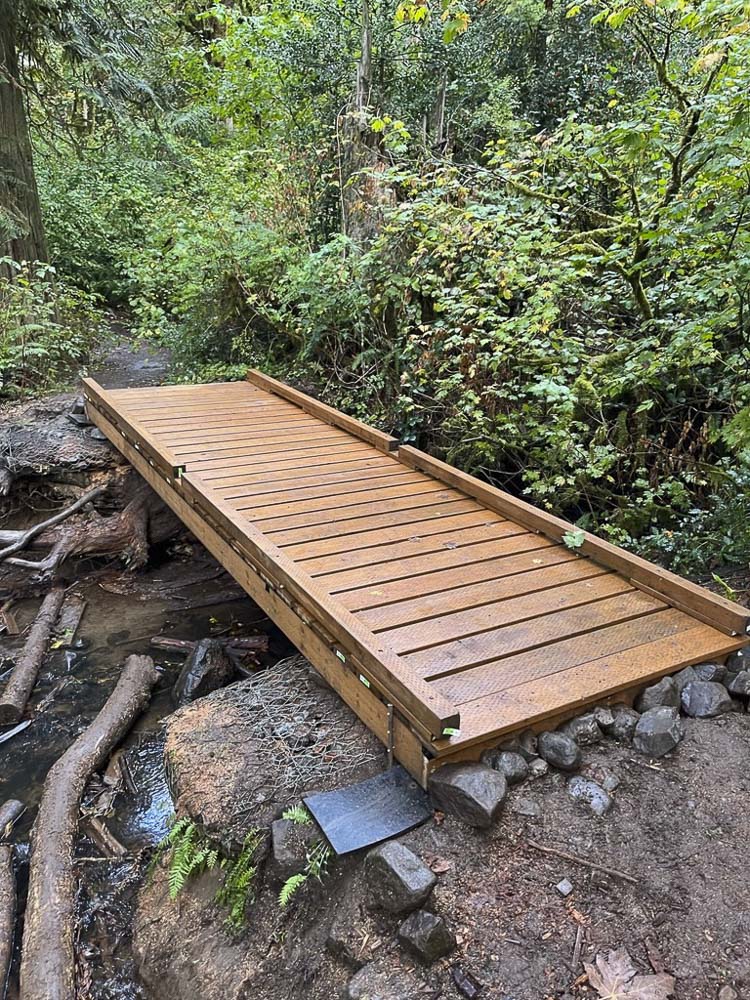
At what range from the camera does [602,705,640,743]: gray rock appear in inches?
92.6

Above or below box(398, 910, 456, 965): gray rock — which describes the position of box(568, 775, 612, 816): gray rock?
above

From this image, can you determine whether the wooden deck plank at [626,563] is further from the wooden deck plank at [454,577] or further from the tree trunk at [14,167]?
the tree trunk at [14,167]

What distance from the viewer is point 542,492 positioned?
417 centimetres

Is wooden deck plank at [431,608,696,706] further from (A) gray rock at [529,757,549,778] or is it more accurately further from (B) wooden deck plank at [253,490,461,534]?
(B) wooden deck plank at [253,490,461,534]

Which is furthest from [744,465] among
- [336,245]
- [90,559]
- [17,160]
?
[17,160]

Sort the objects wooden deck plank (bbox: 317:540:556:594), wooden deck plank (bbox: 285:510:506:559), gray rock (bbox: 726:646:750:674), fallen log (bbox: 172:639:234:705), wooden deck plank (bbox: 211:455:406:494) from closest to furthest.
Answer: gray rock (bbox: 726:646:750:674) → wooden deck plank (bbox: 317:540:556:594) → wooden deck plank (bbox: 285:510:506:559) → fallen log (bbox: 172:639:234:705) → wooden deck plank (bbox: 211:455:406:494)

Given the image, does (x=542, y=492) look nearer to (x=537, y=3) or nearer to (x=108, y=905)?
(x=108, y=905)

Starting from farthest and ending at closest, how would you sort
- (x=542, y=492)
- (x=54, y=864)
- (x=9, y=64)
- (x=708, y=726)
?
1. (x=9, y=64)
2. (x=542, y=492)
3. (x=54, y=864)
4. (x=708, y=726)

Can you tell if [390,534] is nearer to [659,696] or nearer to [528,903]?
[659,696]

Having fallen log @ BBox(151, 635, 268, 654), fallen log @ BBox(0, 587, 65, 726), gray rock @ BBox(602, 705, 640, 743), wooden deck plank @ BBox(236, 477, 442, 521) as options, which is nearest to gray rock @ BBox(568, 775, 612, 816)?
gray rock @ BBox(602, 705, 640, 743)

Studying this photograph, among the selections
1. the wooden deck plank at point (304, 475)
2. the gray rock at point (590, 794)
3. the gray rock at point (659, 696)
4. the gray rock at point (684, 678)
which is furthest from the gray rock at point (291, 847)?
the wooden deck plank at point (304, 475)

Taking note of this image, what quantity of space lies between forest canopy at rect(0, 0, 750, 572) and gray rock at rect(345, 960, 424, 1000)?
2.52 metres

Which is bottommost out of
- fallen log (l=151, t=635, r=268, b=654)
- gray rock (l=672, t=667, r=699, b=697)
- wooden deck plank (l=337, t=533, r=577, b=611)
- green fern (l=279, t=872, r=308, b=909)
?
fallen log (l=151, t=635, r=268, b=654)

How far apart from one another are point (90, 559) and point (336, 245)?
3.74 meters
